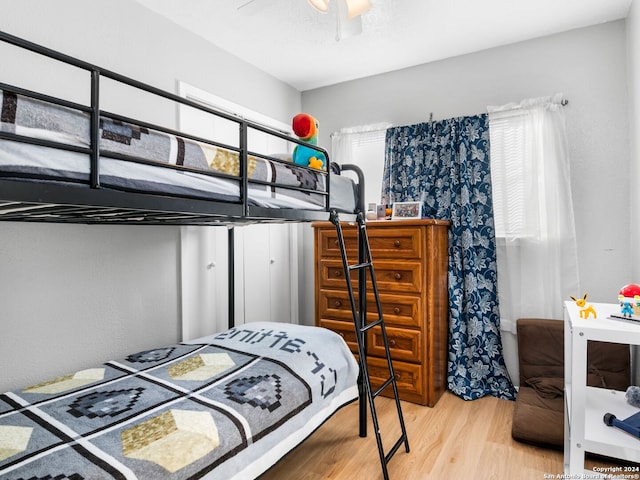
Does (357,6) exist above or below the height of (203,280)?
above

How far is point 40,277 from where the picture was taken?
6.34 feet

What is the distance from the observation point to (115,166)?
42.6 inches

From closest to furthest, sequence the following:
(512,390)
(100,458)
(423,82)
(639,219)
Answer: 1. (100,458)
2. (639,219)
3. (512,390)
4. (423,82)

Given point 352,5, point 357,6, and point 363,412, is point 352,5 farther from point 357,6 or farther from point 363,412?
point 363,412

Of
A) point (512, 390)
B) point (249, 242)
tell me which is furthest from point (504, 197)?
point (249, 242)

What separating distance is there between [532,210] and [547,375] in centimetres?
112

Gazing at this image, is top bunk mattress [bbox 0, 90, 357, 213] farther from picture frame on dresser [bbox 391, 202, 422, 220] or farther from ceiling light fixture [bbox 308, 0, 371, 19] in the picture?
picture frame on dresser [bbox 391, 202, 422, 220]

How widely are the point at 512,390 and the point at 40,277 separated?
302cm

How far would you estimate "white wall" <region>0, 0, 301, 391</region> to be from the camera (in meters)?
1.86

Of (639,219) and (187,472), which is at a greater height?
(639,219)

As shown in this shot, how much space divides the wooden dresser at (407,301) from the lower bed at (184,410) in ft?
2.15

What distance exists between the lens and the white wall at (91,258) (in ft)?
6.10

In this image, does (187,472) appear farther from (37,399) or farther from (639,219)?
(639,219)

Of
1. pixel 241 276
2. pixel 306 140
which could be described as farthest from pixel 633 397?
pixel 241 276
